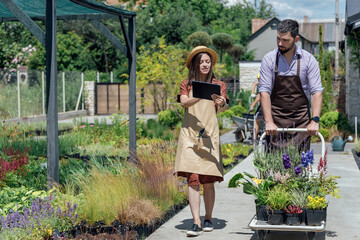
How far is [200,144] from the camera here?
571 cm

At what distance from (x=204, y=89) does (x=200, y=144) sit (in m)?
0.63

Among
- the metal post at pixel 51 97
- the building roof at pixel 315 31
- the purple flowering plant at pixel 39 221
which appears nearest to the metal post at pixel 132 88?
the metal post at pixel 51 97

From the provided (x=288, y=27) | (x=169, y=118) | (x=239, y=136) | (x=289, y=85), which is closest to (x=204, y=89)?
(x=289, y=85)

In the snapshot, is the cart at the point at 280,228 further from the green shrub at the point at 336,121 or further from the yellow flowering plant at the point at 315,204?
the green shrub at the point at 336,121

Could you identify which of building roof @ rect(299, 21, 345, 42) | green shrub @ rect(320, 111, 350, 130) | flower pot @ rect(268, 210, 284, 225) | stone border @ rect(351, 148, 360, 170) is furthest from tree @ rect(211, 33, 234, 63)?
flower pot @ rect(268, 210, 284, 225)

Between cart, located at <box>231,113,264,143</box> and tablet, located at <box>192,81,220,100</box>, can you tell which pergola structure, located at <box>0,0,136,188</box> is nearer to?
tablet, located at <box>192,81,220,100</box>

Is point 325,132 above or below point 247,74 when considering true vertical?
below

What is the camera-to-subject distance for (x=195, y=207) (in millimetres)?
5652

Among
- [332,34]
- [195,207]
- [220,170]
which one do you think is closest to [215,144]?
[220,170]

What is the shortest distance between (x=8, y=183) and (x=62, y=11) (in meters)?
3.42

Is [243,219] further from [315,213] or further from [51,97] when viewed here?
[51,97]

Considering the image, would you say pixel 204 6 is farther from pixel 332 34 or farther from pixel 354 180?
pixel 354 180

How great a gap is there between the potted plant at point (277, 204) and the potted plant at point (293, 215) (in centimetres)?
6

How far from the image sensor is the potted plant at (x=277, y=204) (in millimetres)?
4973
